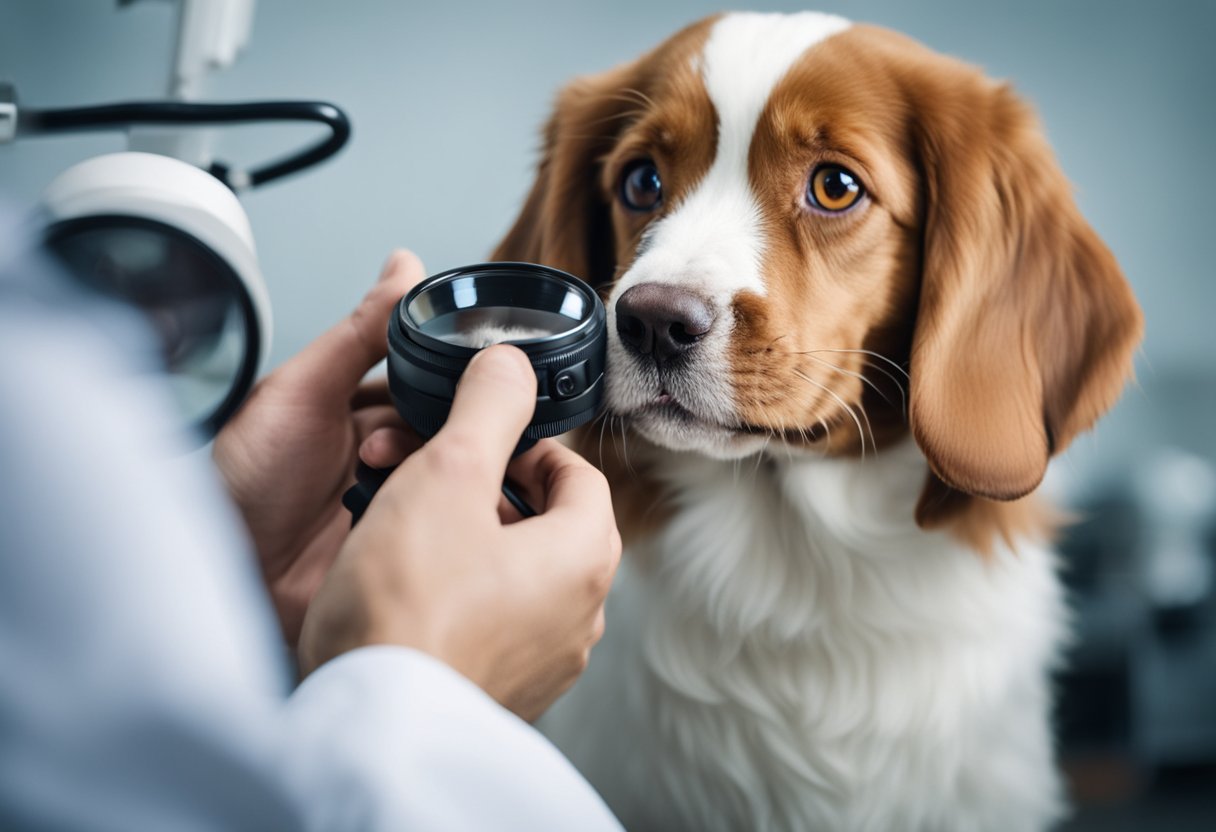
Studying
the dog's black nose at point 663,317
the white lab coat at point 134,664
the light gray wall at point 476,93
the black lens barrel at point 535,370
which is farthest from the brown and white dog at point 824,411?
the light gray wall at point 476,93

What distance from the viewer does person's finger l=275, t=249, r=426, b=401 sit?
0.87m

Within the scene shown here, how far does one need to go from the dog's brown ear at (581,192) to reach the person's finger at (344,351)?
0.72 feet

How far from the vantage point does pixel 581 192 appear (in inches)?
42.2

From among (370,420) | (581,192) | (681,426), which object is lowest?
(370,420)

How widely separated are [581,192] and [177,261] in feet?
1.63

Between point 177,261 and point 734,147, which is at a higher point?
point 734,147

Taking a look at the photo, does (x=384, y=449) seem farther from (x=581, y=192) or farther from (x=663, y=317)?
(x=581, y=192)

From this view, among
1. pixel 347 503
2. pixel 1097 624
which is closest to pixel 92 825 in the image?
pixel 347 503

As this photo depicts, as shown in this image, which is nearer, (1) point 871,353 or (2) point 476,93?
(1) point 871,353

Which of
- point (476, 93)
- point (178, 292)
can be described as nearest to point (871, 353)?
point (178, 292)

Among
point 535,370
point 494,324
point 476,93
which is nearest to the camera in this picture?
point 535,370

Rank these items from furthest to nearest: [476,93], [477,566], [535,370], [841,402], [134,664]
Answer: [476,93], [841,402], [535,370], [477,566], [134,664]

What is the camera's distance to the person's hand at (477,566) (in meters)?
0.48

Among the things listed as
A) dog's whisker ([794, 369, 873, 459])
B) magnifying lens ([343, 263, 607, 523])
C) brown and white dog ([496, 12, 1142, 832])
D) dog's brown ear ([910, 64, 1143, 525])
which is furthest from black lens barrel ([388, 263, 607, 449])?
dog's brown ear ([910, 64, 1143, 525])
